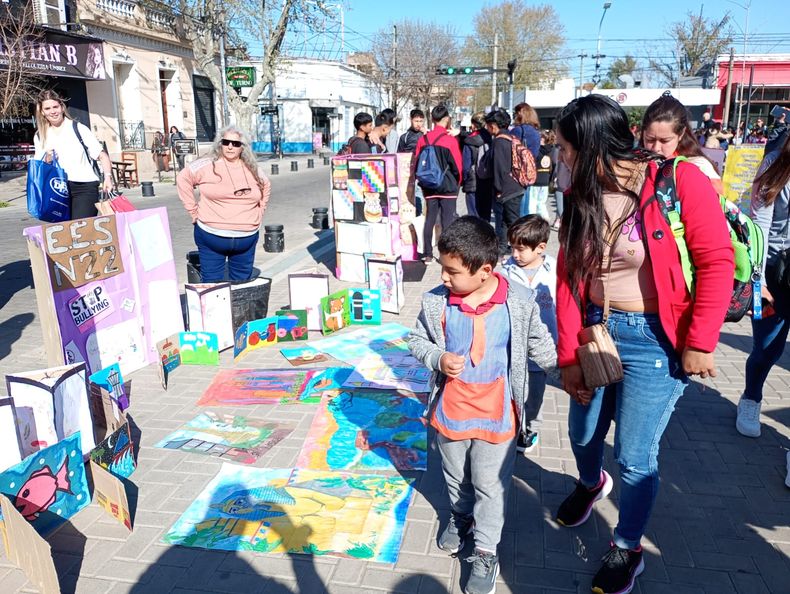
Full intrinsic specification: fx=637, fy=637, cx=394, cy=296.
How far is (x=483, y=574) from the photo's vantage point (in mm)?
2570

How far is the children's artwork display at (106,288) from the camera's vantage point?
4191mm

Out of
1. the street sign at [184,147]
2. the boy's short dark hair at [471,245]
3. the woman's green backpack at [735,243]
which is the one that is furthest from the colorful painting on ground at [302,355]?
the street sign at [184,147]

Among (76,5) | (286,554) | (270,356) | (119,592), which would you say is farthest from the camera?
(76,5)

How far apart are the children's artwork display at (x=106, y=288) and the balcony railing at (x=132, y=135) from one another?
67.6ft

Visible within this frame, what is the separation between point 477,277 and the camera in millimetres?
2453

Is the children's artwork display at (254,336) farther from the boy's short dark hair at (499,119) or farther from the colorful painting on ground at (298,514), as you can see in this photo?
the boy's short dark hair at (499,119)

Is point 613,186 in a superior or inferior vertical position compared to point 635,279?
superior

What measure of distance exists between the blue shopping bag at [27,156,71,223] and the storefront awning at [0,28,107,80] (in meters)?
13.7

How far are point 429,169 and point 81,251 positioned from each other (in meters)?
4.45

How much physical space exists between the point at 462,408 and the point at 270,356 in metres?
3.09

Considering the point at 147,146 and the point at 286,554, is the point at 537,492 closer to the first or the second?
the point at 286,554

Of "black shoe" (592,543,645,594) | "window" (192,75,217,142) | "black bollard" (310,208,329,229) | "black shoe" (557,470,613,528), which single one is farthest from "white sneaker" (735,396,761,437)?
"window" (192,75,217,142)

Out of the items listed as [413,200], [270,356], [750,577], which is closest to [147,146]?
[413,200]

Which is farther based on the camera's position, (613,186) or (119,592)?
(119,592)
